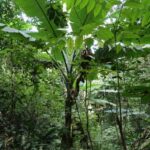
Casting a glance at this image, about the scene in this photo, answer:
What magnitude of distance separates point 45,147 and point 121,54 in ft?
4.76

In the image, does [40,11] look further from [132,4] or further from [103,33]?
Answer: [132,4]

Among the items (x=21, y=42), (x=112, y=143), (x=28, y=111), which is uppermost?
(x=21, y=42)

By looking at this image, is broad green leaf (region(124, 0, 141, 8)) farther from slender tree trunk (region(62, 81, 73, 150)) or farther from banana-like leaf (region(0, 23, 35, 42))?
banana-like leaf (region(0, 23, 35, 42))

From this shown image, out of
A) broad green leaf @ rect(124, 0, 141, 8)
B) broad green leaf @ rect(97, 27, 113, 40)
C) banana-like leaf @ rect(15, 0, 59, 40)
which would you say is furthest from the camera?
banana-like leaf @ rect(15, 0, 59, 40)

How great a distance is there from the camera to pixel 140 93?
9.23 ft

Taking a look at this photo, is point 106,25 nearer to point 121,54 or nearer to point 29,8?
point 121,54

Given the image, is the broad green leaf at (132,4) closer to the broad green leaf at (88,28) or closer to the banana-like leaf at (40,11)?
the broad green leaf at (88,28)

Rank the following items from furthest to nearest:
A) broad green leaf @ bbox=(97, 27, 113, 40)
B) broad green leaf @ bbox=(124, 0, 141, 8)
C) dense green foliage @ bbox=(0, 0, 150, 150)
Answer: dense green foliage @ bbox=(0, 0, 150, 150) < broad green leaf @ bbox=(97, 27, 113, 40) < broad green leaf @ bbox=(124, 0, 141, 8)

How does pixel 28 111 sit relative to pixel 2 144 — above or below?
above

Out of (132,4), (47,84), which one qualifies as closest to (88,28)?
(132,4)

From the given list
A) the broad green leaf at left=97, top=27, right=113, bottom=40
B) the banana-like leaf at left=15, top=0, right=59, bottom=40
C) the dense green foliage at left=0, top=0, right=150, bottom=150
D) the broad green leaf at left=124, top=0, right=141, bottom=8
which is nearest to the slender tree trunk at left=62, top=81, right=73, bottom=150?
the dense green foliage at left=0, top=0, right=150, bottom=150

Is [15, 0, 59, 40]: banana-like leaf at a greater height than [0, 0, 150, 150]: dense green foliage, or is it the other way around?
[15, 0, 59, 40]: banana-like leaf

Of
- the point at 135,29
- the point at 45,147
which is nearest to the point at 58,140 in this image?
the point at 45,147

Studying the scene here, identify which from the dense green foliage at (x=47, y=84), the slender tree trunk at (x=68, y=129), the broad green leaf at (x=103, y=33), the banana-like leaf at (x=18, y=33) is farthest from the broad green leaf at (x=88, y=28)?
the banana-like leaf at (x=18, y=33)
